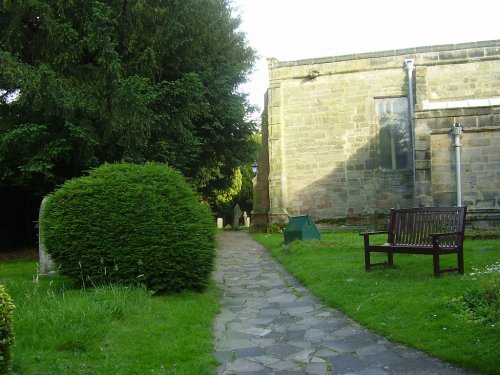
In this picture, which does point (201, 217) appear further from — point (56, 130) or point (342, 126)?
point (342, 126)

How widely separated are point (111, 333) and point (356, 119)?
1693 centimetres

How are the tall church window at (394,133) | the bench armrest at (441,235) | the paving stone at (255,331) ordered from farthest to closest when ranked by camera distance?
the tall church window at (394,133) < the bench armrest at (441,235) < the paving stone at (255,331)

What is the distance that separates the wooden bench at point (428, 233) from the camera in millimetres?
7504

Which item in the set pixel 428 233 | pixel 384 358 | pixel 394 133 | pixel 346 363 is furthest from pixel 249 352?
pixel 394 133

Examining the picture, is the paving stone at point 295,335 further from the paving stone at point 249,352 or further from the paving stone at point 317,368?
the paving stone at point 317,368

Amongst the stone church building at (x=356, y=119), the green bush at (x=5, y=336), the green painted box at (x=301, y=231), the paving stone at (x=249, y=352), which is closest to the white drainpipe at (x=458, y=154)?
the stone church building at (x=356, y=119)

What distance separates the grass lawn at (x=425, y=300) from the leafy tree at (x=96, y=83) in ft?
19.6

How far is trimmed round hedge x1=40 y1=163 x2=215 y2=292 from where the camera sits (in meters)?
7.55

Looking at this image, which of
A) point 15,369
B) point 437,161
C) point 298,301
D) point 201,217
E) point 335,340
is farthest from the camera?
point 437,161

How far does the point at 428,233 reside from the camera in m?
8.30

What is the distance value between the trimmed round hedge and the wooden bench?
316cm

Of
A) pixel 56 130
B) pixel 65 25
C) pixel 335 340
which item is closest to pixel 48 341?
pixel 335 340

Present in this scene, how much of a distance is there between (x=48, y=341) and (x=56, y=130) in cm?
914

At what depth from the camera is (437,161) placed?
52.3 ft
